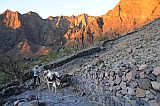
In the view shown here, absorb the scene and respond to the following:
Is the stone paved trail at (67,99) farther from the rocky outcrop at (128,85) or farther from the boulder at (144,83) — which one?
the boulder at (144,83)

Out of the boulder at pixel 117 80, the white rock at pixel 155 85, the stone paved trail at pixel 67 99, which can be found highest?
the boulder at pixel 117 80

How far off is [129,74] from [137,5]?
140927 millimetres

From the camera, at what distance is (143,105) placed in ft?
30.4

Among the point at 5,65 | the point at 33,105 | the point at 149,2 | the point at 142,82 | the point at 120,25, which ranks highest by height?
the point at 149,2

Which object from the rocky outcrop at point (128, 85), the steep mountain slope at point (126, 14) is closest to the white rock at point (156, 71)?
the rocky outcrop at point (128, 85)

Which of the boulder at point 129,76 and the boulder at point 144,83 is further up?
the boulder at point 129,76

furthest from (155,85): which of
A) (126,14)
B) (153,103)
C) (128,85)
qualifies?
(126,14)

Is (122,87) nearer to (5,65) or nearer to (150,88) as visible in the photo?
(150,88)

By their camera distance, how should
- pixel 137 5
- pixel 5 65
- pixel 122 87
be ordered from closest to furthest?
1. pixel 122 87
2. pixel 5 65
3. pixel 137 5

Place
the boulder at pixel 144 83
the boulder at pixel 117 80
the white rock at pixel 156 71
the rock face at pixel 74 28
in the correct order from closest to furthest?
1. the white rock at pixel 156 71
2. the boulder at pixel 144 83
3. the boulder at pixel 117 80
4. the rock face at pixel 74 28

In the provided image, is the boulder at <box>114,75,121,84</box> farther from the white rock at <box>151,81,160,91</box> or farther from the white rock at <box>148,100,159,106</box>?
the white rock at <box>151,81,160,91</box>

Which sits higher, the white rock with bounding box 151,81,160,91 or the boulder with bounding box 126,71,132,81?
the boulder with bounding box 126,71,132,81

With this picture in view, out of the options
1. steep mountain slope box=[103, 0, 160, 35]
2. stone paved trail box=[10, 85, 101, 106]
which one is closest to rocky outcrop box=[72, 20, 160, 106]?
stone paved trail box=[10, 85, 101, 106]

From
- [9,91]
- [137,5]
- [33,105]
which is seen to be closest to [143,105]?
[33,105]
